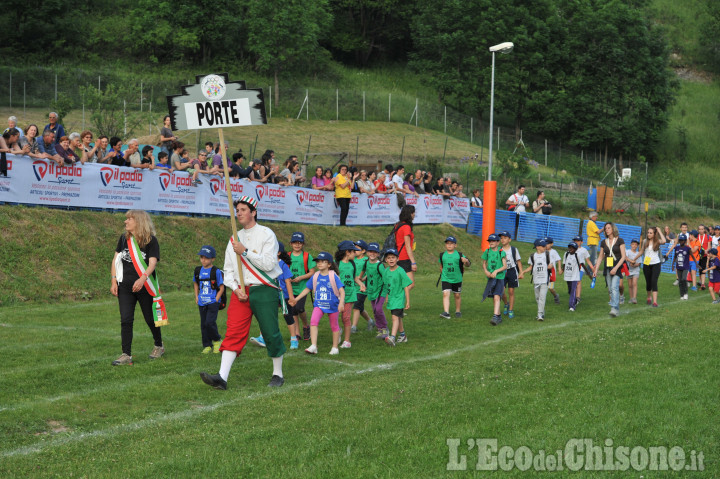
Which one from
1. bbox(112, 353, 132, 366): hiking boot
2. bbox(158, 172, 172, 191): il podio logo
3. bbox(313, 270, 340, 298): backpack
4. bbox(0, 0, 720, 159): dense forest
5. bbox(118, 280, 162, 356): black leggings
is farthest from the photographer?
bbox(0, 0, 720, 159): dense forest

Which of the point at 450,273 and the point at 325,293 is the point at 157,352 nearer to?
the point at 325,293

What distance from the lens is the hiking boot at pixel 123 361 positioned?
10914 mm

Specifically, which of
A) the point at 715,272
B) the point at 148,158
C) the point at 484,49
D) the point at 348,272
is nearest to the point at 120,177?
the point at 148,158

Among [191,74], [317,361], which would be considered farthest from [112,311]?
[191,74]

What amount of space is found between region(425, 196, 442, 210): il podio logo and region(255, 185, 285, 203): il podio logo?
26.0 ft

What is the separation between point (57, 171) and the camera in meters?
18.5

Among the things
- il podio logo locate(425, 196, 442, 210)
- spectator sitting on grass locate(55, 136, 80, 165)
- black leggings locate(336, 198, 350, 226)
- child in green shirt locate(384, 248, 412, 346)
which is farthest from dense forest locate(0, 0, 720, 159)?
child in green shirt locate(384, 248, 412, 346)

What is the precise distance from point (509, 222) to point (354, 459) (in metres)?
28.3

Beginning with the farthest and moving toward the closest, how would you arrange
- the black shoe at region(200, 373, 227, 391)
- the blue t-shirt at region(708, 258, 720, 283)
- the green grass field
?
the blue t-shirt at region(708, 258, 720, 283) → the black shoe at region(200, 373, 227, 391) → the green grass field

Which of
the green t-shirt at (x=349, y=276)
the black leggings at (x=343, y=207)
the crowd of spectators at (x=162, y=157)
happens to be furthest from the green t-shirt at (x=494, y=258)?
the black leggings at (x=343, y=207)

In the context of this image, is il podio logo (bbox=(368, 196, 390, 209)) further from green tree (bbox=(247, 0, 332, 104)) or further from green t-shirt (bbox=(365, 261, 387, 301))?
green tree (bbox=(247, 0, 332, 104))

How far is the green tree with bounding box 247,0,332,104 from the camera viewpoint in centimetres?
5784

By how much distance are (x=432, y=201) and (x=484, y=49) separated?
39247 mm

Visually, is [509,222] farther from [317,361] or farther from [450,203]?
[317,361]
